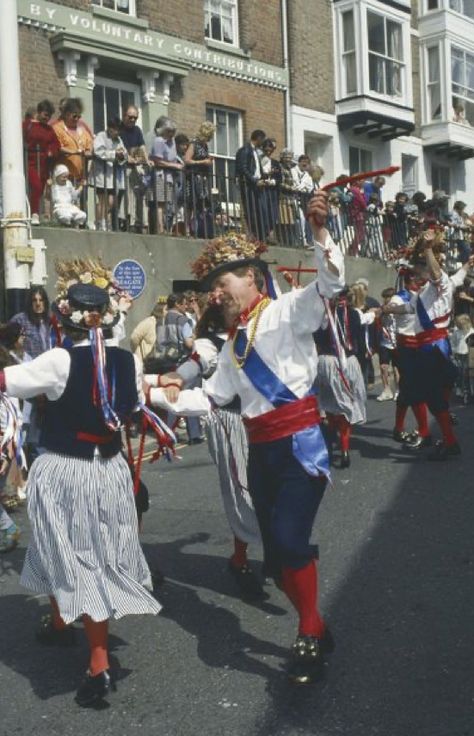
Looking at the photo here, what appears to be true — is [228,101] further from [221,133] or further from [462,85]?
[462,85]

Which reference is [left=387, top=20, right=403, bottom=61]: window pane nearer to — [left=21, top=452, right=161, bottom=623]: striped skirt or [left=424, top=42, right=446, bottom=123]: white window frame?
[left=424, top=42, right=446, bottom=123]: white window frame

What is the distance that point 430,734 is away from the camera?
3.48 meters

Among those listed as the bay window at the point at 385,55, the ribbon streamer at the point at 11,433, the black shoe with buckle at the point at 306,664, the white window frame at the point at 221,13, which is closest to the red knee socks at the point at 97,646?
the black shoe with buckle at the point at 306,664

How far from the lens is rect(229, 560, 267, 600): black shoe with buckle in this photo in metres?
5.13

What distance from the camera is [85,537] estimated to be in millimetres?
4020

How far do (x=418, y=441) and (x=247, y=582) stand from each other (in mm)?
4568

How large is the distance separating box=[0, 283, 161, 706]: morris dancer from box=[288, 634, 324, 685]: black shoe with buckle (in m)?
0.65

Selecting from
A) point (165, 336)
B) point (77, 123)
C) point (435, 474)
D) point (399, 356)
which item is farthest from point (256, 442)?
point (77, 123)

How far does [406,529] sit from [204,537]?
141 centimetres

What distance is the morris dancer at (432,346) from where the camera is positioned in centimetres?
873

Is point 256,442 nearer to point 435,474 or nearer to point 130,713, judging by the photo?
point 130,713

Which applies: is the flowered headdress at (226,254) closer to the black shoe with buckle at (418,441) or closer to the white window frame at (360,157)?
the black shoe with buckle at (418,441)

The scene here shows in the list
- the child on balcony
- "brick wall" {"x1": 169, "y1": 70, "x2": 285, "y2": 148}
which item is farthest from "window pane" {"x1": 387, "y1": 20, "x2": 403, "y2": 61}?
the child on balcony

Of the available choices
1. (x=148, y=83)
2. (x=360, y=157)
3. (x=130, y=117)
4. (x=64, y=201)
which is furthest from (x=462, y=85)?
(x=64, y=201)
